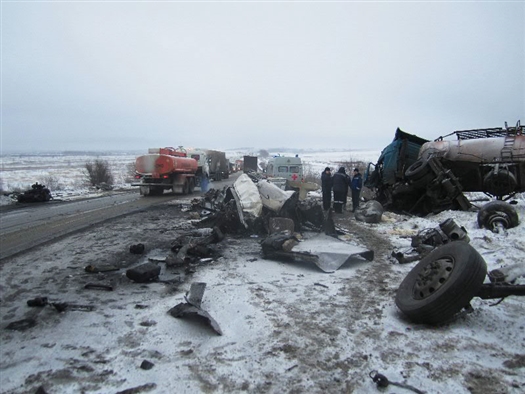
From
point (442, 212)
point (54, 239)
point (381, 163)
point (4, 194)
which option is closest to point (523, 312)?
point (442, 212)

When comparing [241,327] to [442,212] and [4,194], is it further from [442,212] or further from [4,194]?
[4,194]

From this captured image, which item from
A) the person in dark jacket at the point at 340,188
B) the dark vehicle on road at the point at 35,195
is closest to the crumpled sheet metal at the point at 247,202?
the person in dark jacket at the point at 340,188

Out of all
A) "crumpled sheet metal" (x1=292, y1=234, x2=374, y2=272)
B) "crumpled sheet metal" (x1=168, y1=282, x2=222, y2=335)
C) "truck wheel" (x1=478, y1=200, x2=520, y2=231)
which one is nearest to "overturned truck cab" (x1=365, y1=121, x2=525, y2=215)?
"truck wheel" (x1=478, y1=200, x2=520, y2=231)

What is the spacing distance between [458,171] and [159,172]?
13429 mm

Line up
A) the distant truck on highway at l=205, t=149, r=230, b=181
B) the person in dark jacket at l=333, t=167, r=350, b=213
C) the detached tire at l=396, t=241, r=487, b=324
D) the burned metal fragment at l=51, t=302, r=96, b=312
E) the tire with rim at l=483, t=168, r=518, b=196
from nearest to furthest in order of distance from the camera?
the detached tire at l=396, t=241, r=487, b=324 → the burned metal fragment at l=51, t=302, r=96, b=312 → the tire with rim at l=483, t=168, r=518, b=196 → the person in dark jacket at l=333, t=167, r=350, b=213 → the distant truck on highway at l=205, t=149, r=230, b=181

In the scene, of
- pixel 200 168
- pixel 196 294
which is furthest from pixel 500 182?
pixel 200 168

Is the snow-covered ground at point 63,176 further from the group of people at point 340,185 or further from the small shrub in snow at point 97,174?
the group of people at point 340,185

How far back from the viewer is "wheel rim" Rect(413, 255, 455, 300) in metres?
3.81

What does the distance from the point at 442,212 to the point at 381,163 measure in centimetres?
404

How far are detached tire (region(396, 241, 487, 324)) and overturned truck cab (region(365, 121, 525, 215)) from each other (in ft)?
24.5

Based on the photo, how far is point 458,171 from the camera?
38.1ft

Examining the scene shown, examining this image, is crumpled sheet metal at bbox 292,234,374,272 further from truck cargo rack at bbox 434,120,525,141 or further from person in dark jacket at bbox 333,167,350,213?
truck cargo rack at bbox 434,120,525,141

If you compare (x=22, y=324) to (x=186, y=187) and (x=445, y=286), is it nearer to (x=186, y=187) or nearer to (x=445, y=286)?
(x=445, y=286)

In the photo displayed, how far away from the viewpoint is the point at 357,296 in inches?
180
